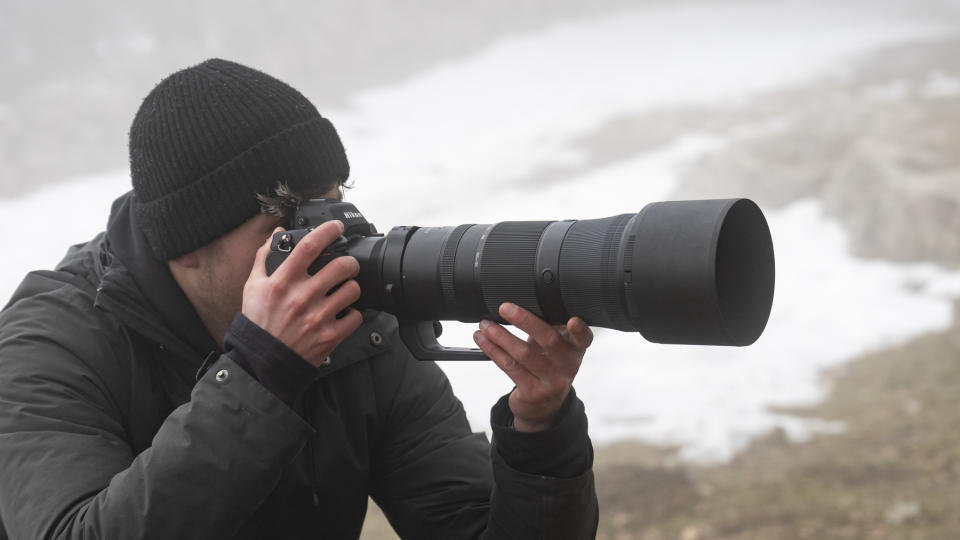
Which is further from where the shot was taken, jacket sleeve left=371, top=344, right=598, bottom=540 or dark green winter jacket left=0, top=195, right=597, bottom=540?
jacket sleeve left=371, top=344, right=598, bottom=540

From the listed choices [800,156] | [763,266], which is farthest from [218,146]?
[800,156]

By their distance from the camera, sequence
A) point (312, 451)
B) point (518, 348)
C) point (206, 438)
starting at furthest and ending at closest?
point (312, 451) → point (518, 348) → point (206, 438)

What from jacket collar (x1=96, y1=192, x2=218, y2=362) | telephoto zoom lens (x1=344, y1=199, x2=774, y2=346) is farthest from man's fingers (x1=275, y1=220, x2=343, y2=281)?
jacket collar (x1=96, y1=192, x2=218, y2=362)

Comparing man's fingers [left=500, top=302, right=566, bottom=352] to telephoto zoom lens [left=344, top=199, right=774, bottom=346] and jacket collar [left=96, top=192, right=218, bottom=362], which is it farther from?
jacket collar [left=96, top=192, right=218, bottom=362]

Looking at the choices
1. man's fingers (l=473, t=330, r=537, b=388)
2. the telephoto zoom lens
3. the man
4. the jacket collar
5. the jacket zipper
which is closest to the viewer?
the telephoto zoom lens

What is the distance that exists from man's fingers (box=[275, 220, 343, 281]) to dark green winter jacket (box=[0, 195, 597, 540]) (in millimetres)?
186

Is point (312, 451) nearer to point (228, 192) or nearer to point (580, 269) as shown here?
point (228, 192)

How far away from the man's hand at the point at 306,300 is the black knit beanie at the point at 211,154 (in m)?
0.28

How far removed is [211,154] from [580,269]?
2.68 ft

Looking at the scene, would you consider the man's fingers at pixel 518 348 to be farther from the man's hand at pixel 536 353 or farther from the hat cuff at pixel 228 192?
the hat cuff at pixel 228 192

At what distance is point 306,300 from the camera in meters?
1.57

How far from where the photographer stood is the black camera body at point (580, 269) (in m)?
1.41

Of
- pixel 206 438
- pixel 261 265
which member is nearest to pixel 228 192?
pixel 261 265

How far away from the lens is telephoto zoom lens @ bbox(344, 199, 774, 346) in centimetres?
141
